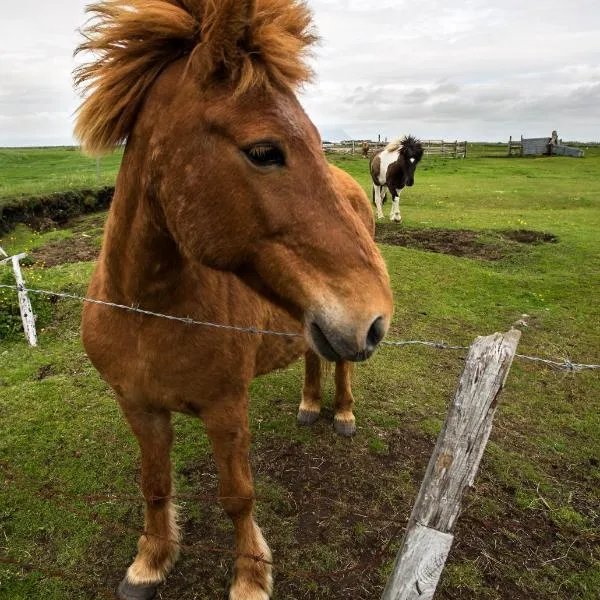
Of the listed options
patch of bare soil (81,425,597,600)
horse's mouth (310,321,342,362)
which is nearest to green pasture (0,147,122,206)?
patch of bare soil (81,425,597,600)

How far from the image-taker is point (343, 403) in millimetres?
4336

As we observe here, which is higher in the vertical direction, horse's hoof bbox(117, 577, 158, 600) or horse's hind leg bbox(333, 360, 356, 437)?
horse's hind leg bbox(333, 360, 356, 437)

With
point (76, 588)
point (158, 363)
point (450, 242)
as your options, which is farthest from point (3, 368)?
point (450, 242)

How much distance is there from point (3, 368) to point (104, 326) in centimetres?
362

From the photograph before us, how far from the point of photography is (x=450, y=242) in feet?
35.5

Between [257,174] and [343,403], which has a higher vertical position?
[257,174]

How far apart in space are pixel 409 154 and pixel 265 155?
13.3 m

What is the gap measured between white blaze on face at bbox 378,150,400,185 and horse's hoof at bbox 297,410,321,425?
417 inches

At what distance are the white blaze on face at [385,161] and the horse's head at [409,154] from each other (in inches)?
7.6

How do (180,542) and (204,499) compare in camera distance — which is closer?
(180,542)

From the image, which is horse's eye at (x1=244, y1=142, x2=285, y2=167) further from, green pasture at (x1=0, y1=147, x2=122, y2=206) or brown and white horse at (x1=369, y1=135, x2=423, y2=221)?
brown and white horse at (x1=369, y1=135, x2=423, y2=221)

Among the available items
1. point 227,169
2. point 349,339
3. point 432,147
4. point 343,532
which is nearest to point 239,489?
point 343,532

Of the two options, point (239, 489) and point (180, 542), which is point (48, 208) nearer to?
point (180, 542)

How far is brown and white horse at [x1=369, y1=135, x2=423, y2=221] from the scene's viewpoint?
13498mm
